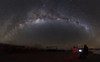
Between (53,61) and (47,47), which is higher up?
(47,47)

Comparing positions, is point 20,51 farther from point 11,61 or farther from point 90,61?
point 90,61

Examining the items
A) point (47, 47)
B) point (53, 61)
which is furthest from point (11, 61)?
point (47, 47)

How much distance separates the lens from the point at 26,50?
1185 inches

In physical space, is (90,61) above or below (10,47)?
below

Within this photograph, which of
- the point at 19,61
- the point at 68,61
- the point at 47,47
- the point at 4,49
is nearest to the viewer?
the point at 19,61

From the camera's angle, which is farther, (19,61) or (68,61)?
(68,61)

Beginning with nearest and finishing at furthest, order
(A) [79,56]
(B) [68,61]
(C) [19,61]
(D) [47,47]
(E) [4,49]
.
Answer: (C) [19,61]
(B) [68,61]
(A) [79,56]
(E) [4,49]
(D) [47,47]

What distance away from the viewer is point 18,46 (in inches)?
1188

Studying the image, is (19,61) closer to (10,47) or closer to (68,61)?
(68,61)

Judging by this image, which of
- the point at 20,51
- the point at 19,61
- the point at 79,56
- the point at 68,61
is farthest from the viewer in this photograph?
the point at 20,51

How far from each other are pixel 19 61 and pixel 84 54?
11715mm

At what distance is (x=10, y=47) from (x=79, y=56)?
1348 cm

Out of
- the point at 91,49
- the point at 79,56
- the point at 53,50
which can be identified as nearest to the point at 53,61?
the point at 79,56

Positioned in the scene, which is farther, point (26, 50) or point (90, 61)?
point (26, 50)
